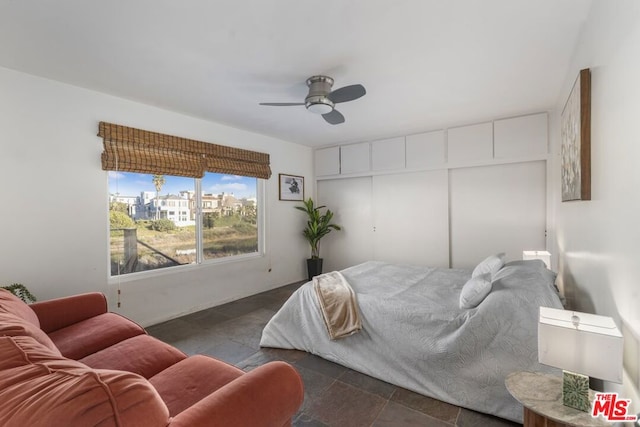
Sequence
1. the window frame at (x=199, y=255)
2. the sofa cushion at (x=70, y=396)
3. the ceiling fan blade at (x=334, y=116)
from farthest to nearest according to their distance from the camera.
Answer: the window frame at (x=199, y=255) < the ceiling fan blade at (x=334, y=116) < the sofa cushion at (x=70, y=396)

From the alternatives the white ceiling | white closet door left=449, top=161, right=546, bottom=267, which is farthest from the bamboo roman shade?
white closet door left=449, top=161, right=546, bottom=267

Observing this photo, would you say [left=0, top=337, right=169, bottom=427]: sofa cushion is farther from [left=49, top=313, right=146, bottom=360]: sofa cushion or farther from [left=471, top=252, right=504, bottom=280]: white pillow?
[left=471, top=252, right=504, bottom=280]: white pillow

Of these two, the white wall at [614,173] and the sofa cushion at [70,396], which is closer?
the sofa cushion at [70,396]

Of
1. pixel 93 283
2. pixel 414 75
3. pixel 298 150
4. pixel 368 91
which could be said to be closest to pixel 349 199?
pixel 298 150

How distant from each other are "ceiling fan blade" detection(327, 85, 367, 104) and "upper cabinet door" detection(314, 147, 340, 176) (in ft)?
8.79

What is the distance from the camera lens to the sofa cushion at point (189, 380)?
4.22ft

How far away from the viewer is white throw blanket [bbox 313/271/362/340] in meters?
2.34

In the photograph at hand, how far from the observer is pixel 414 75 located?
2.59m

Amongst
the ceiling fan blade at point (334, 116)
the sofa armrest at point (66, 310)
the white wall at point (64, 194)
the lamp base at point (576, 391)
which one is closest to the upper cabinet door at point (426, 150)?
the ceiling fan blade at point (334, 116)

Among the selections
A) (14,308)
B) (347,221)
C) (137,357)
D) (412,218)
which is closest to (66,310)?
(14,308)

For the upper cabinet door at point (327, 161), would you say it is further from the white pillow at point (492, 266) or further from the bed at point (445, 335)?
the white pillow at point (492, 266)

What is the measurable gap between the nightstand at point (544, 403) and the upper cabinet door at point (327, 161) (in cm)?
423

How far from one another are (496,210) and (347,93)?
9.21 feet

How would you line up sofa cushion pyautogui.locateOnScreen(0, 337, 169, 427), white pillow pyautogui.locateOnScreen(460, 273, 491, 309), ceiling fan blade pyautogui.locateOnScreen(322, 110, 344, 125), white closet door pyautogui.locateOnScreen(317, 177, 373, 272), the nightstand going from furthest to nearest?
white closet door pyautogui.locateOnScreen(317, 177, 373, 272), ceiling fan blade pyautogui.locateOnScreen(322, 110, 344, 125), white pillow pyautogui.locateOnScreen(460, 273, 491, 309), the nightstand, sofa cushion pyautogui.locateOnScreen(0, 337, 169, 427)
